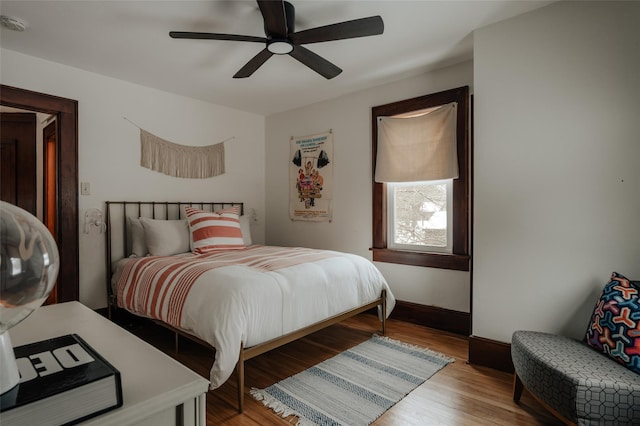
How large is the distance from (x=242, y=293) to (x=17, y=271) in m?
1.56

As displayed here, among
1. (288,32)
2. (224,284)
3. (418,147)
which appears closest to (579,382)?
(224,284)

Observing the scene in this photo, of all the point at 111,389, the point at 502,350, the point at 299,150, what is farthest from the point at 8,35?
the point at 502,350

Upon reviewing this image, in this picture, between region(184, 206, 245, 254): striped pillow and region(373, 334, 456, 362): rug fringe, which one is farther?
region(184, 206, 245, 254): striped pillow

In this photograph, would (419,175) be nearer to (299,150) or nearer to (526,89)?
(526,89)

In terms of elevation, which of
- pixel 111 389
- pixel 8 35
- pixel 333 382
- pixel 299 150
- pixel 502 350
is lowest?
pixel 333 382

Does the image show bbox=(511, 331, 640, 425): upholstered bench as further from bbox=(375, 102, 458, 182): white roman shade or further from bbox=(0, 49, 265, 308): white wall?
bbox=(0, 49, 265, 308): white wall

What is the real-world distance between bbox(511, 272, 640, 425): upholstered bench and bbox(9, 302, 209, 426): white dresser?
1658 millimetres

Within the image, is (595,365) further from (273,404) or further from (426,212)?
(426,212)

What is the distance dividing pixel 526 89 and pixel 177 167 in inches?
134

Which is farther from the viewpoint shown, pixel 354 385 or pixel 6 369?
pixel 354 385

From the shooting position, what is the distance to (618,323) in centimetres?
171

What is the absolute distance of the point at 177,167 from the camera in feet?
12.8

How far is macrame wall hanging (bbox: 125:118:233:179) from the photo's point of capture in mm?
3662

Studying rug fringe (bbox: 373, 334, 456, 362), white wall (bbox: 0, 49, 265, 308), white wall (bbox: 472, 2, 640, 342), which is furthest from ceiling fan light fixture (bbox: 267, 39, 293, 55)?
rug fringe (bbox: 373, 334, 456, 362)
